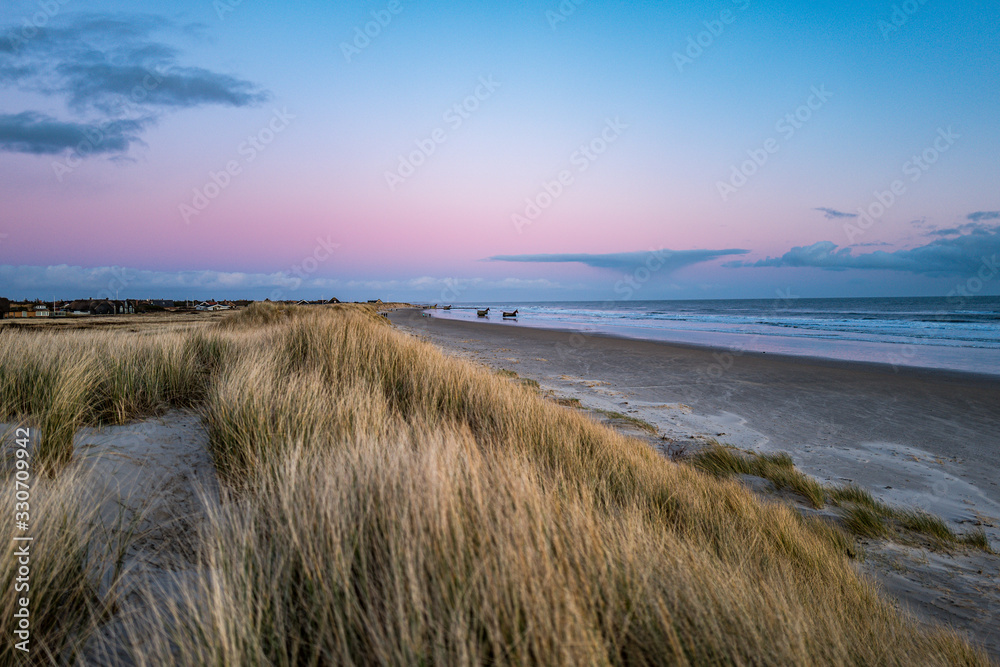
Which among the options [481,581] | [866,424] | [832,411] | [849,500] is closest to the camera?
[481,581]

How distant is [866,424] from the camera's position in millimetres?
7664

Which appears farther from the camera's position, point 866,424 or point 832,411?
point 832,411

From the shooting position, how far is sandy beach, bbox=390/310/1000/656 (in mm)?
3402

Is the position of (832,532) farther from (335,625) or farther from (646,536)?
(335,625)

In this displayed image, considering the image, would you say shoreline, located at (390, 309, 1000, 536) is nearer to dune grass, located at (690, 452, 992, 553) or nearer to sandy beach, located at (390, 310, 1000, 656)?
sandy beach, located at (390, 310, 1000, 656)

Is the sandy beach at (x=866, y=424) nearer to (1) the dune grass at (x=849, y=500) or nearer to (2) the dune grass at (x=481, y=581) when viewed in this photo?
(1) the dune grass at (x=849, y=500)

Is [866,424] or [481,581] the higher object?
[481,581]

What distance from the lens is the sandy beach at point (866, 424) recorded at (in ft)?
11.2

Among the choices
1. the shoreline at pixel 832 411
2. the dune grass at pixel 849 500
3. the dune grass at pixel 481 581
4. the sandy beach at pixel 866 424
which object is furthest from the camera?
the shoreline at pixel 832 411

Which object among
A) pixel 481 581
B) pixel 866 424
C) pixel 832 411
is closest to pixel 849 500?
pixel 866 424

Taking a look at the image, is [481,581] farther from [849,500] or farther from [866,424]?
[866,424]

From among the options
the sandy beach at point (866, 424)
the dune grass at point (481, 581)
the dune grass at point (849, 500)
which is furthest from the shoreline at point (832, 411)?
the dune grass at point (481, 581)

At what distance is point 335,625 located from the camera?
146 centimetres

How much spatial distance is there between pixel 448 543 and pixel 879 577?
3546mm
